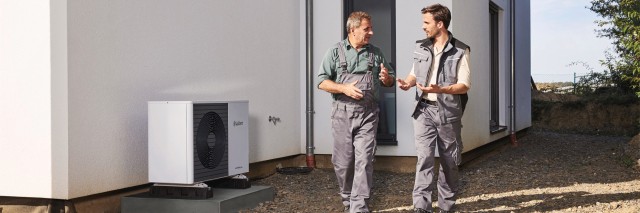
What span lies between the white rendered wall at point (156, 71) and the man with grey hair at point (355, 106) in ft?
4.65

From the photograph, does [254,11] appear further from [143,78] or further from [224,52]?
[143,78]

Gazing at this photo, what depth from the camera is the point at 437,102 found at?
5211mm

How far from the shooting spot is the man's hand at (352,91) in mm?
5059

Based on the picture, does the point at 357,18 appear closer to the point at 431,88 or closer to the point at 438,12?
the point at 438,12

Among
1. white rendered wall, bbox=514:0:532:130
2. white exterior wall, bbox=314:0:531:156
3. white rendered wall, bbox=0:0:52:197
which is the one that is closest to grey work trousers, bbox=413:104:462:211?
white rendered wall, bbox=0:0:52:197

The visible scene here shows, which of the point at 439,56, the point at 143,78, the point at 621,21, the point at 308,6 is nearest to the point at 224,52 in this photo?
the point at 143,78

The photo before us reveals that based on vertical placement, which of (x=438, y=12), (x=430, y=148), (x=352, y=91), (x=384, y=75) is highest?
(x=438, y=12)

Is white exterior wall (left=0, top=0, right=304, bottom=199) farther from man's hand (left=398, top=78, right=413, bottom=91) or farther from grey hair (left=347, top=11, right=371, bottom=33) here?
man's hand (left=398, top=78, right=413, bottom=91)

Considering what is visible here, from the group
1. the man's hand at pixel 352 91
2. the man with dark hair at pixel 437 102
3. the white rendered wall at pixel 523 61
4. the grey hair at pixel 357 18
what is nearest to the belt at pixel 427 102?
the man with dark hair at pixel 437 102

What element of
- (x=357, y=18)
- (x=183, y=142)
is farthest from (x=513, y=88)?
(x=183, y=142)

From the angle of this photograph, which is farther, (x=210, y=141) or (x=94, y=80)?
(x=210, y=141)

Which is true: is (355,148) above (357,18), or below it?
below

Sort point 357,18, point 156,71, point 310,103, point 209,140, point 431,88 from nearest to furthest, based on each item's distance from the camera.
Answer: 1. point 431,88
2. point 357,18
3. point 209,140
4. point 156,71
5. point 310,103

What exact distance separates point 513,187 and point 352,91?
2.78 metres
